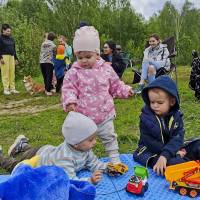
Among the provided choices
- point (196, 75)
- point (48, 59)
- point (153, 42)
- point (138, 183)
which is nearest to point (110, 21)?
point (48, 59)

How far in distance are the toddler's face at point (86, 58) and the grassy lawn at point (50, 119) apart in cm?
124

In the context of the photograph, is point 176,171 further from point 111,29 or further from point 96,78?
point 111,29

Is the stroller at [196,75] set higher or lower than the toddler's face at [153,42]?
lower

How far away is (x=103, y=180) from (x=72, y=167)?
35 cm

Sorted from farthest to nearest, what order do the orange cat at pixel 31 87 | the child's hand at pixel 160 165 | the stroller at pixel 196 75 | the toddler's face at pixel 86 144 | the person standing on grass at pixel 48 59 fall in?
the orange cat at pixel 31 87 → the person standing on grass at pixel 48 59 → the stroller at pixel 196 75 → the child's hand at pixel 160 165 → the toddler's face at pixel 86 144

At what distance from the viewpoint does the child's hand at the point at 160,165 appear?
3551 millimetres

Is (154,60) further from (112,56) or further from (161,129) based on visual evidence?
(161,129)

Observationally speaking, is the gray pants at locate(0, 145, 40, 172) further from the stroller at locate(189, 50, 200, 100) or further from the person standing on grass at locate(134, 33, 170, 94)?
Result: the person standing on grass at locate(134, 33, 170, 94)

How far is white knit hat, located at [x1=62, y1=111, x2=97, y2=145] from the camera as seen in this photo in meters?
3.27

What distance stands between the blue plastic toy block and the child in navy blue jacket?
14cm

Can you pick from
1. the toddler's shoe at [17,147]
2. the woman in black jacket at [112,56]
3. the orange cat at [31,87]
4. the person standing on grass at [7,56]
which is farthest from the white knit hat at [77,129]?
the orange cat at [31,87]

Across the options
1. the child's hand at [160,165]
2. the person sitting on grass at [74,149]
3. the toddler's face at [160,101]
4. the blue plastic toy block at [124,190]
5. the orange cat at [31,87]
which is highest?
the toddler's face at [160,101]

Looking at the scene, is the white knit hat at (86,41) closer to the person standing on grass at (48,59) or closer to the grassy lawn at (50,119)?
the grassy lawn at (50,119)

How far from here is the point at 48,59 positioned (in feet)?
31.7
